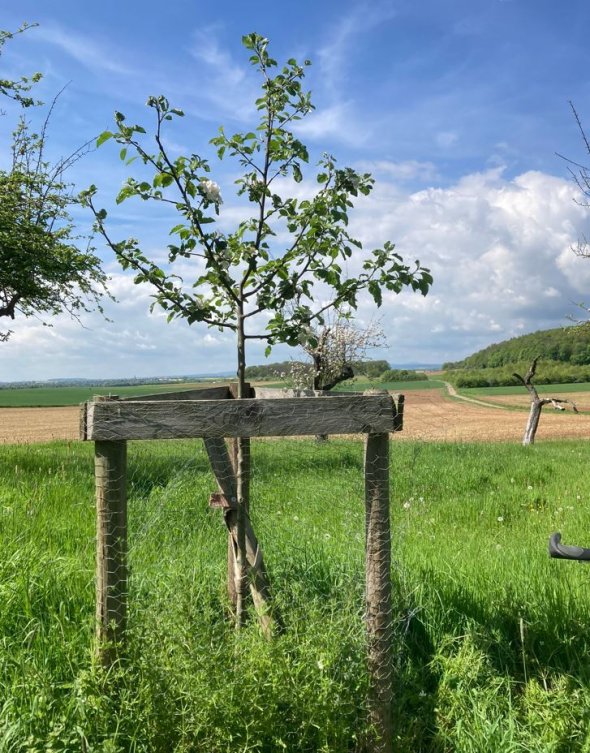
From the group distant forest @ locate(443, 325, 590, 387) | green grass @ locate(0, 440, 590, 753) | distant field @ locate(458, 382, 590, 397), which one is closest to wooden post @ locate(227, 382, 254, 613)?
green grass @ locate(0, 440, 590, 753)

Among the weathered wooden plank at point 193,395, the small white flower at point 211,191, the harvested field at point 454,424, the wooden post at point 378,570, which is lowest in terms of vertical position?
the harvested field at point 454,424

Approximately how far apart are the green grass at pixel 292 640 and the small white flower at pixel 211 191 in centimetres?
207

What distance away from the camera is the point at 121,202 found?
3605mm

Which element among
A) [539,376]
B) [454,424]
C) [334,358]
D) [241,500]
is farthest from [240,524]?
[539,376]

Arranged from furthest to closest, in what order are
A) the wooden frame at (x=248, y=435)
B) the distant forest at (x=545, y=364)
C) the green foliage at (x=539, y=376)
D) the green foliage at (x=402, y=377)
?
the green foliage at (x=402, y=377)
the distant forest at (x=545, y=364)
the green foliage at (x=539, y=376)
the wooden frame at (x=248, y=435)

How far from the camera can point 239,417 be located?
10.2 ft

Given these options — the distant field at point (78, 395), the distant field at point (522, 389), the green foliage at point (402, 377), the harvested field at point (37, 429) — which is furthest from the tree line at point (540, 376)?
the harvested field at point (37, 429)

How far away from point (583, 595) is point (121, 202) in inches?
169

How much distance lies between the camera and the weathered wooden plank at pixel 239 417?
2.98 m

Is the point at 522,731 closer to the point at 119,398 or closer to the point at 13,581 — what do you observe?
the point at 119,398

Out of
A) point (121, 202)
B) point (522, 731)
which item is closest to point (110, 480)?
point (121, 202)

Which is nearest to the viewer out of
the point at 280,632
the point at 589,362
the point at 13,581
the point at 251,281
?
the point at 280,632

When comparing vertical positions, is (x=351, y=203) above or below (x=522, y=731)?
above

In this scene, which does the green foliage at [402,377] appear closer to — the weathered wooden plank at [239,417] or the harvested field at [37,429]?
the harvested field at [37,429]
